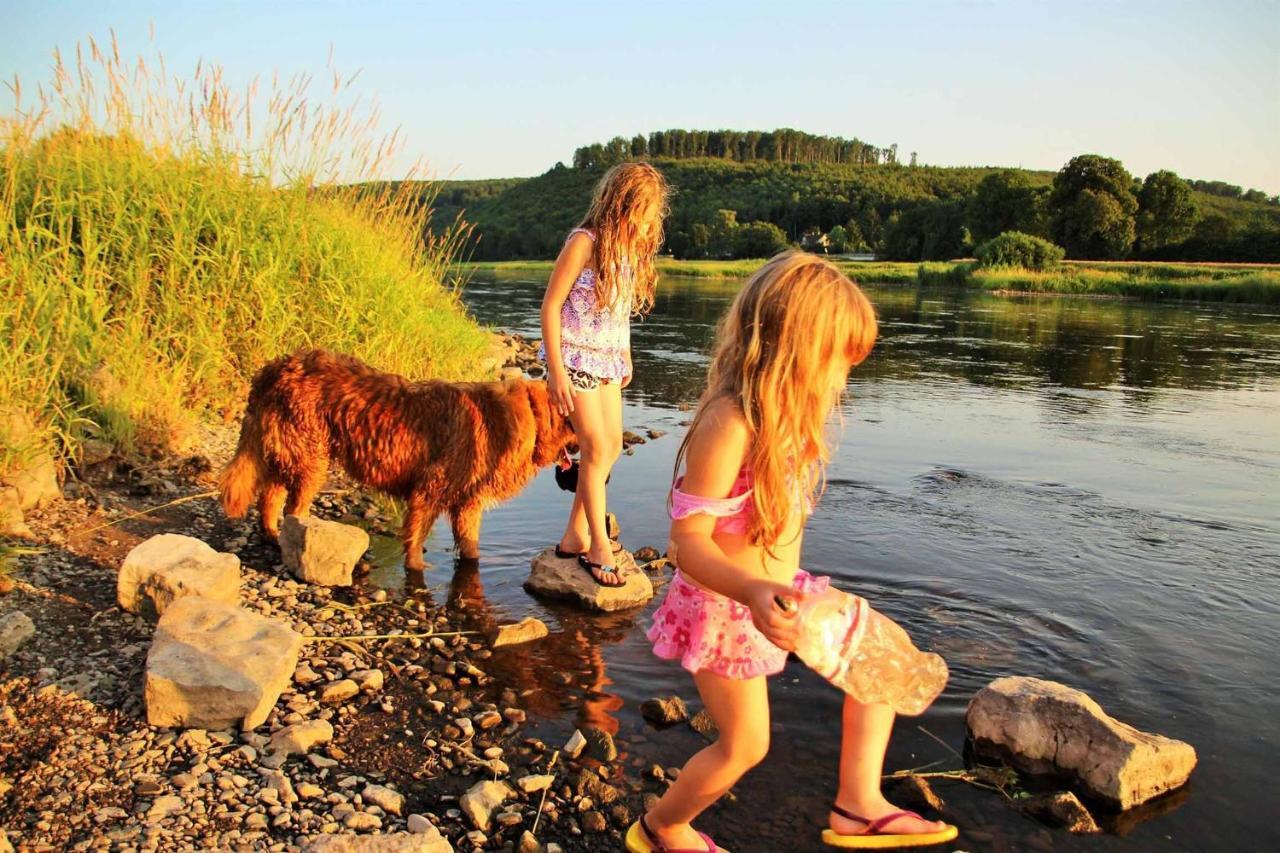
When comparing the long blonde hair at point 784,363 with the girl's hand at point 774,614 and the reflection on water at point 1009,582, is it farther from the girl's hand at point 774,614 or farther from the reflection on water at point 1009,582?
the reflection on water at point 1009,582

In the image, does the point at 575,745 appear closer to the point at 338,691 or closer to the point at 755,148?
the point at 338,691

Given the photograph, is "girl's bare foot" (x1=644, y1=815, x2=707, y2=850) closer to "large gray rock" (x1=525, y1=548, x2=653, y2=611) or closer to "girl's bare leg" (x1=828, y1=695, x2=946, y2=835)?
"girl's bare leg" (x1=828, y1=695, x2=946, y2=835)

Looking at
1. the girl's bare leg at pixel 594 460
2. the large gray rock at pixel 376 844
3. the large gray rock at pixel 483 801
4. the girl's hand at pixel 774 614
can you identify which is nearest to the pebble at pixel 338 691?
the large gray rock at pixel 483 801

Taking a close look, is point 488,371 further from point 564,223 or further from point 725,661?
point 564,223

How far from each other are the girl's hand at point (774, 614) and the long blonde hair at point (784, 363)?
40 centimetres

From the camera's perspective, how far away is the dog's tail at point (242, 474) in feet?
18.1

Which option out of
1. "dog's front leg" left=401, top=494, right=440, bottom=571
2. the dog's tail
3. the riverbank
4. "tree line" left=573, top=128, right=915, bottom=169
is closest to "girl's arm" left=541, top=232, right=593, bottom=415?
"dog's front leg" left=401, top=494, right=440, bottom=571

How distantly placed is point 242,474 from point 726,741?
4019mm

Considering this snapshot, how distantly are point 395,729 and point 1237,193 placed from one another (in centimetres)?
13203

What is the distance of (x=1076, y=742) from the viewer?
135 inches

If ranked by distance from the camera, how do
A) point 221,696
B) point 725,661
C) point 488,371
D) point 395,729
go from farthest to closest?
point 488,371, point 395,729, point 221,696, point 725,661

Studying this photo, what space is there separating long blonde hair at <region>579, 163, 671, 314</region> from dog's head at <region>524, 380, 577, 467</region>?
0.85 meters

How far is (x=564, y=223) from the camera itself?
8131cm

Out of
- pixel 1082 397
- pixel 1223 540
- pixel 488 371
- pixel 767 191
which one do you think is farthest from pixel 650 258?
pixel 767 191
